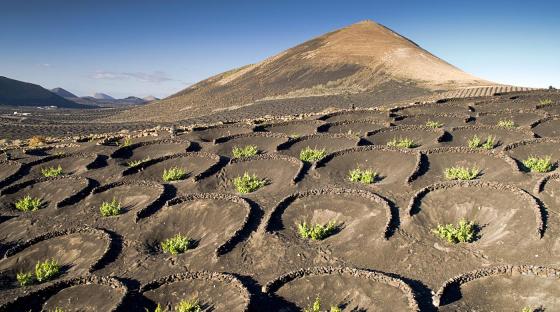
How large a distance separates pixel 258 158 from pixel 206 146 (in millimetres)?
5319

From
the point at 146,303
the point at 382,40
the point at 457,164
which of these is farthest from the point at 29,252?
the point at 382,40

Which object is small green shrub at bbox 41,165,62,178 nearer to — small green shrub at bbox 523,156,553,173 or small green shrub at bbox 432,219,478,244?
small green shrub at bbox 432,219,478,244

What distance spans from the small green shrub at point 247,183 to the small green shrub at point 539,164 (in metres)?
10.0

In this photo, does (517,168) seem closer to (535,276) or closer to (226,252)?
(535,276)

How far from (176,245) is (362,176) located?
7.58 metres

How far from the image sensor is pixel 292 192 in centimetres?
1669

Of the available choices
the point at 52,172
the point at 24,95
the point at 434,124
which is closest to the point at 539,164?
the point at 434,124

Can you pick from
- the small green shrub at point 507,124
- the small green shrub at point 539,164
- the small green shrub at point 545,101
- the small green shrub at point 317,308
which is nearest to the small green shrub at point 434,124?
the small green shrub at point 507,124

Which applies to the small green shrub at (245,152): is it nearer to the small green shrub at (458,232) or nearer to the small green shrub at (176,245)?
the small green shrub at (176,245)

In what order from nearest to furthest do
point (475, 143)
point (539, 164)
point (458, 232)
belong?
point (458, 232) < point (539, 164) < point (475, 143)

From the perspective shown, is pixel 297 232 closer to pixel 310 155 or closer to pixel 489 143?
pixel 310 155

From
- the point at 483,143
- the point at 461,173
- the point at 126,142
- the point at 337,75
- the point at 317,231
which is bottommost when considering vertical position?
the point at 317,231

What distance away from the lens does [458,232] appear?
12359 millimetres

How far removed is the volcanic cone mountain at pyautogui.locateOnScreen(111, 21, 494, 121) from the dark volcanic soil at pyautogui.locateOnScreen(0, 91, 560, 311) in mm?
32066
